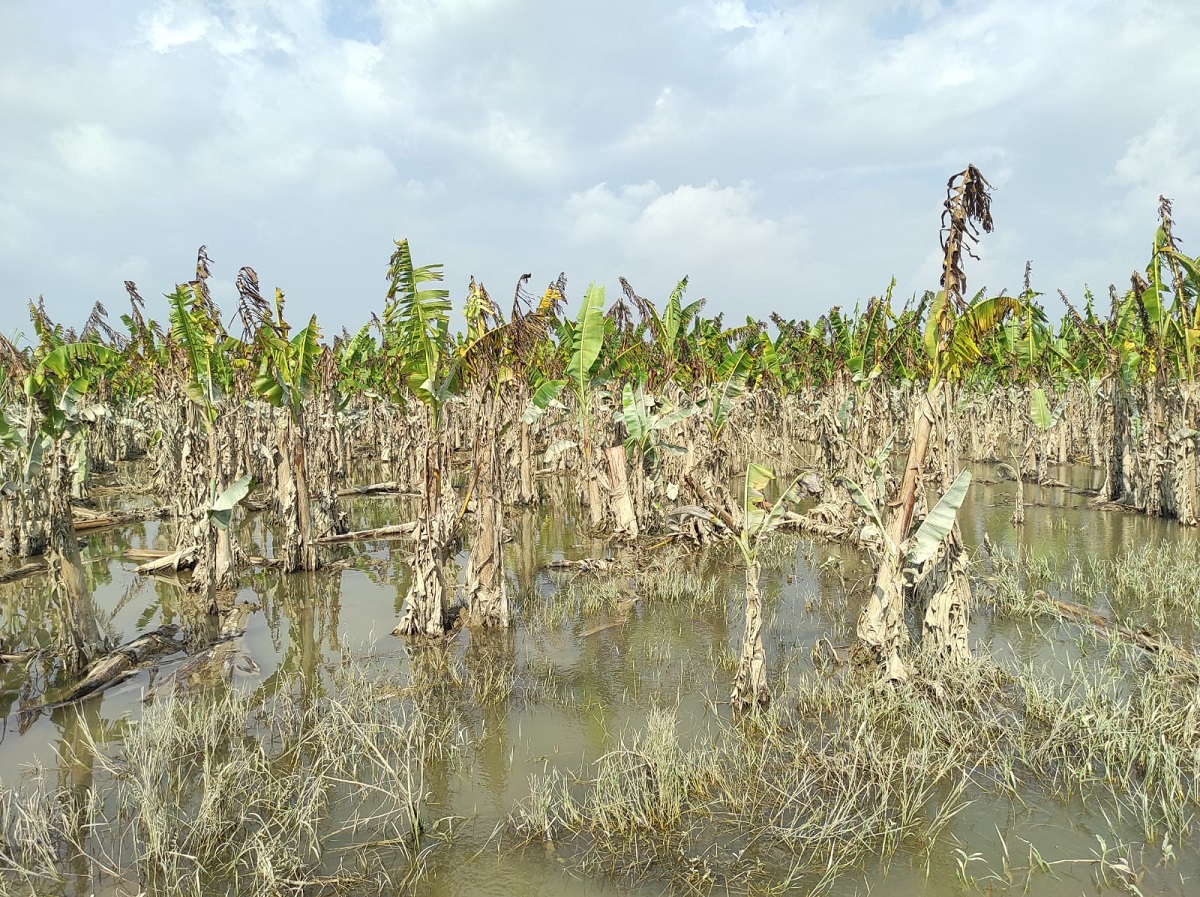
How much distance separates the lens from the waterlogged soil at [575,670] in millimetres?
3898

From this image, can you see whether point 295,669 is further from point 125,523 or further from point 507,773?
point 125,523

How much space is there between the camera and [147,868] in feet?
12.8

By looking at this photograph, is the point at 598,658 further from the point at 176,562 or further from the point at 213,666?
the point at 176,562

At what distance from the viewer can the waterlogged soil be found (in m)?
3.90

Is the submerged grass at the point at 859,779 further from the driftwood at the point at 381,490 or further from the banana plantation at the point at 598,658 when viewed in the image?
the driftwood at the point at 381,490

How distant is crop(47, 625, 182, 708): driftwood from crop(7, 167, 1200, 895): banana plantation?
0.12 feet

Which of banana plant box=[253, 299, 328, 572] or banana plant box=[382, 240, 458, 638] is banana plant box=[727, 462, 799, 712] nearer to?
banana plant box=[382, 240, 458, 638]

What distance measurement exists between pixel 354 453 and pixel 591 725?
22.0 meters

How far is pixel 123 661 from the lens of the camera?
22.5 feet

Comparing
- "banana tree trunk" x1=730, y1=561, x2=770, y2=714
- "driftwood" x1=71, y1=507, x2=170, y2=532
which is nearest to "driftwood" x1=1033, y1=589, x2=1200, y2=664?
"banana tree trunk" x1=730, y1=561, x2=770, y2=714

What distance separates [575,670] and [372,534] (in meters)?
7.03

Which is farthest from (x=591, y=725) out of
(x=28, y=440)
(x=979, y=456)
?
(x=979, y=456)

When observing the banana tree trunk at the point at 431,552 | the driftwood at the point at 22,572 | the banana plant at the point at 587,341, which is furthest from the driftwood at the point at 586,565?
the driftwood at the point at 22,572

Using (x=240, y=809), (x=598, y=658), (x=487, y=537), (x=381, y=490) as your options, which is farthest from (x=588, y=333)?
(x=381, y=490)
